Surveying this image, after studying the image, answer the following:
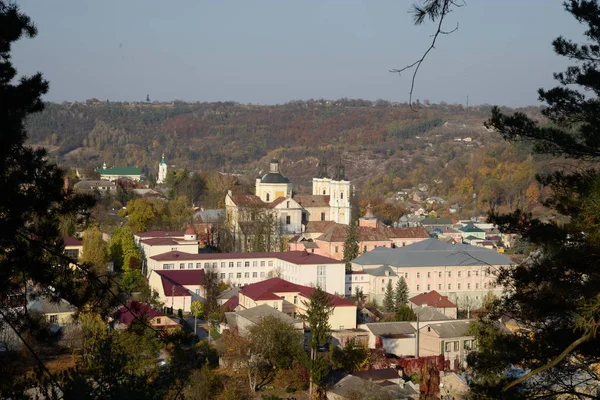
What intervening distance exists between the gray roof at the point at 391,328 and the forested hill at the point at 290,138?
4848 cm

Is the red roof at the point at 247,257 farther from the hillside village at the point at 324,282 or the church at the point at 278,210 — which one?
the church at the point at 278,210

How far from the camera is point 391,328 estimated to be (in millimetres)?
22000

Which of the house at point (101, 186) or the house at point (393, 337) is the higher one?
the house at point (101, 186)

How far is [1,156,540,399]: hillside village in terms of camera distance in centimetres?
1872

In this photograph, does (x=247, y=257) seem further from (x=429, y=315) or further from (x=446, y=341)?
(x=446, y=341)

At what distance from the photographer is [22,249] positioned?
5.79 m

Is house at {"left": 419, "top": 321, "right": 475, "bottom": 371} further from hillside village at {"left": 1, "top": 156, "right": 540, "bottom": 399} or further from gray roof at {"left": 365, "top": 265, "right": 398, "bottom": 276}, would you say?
gray roof at {"left": 365, "top": 265, "right": 398, "bottom": 276}

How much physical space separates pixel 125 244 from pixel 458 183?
142ft

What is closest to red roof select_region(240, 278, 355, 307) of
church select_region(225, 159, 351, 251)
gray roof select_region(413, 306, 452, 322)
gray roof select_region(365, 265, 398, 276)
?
gray roof select_region(413, 306, 452, 322)

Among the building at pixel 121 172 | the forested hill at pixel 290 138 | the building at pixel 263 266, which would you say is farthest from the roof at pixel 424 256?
the building at pixel 121 172

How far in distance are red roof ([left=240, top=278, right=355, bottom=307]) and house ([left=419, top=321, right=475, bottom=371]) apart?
2831 millimetres

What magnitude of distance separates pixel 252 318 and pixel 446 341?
14.7 ft

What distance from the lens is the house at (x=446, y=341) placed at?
20578mm

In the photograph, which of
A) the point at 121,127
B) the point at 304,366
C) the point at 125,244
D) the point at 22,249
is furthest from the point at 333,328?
the point at 121,127
